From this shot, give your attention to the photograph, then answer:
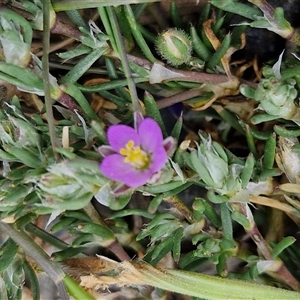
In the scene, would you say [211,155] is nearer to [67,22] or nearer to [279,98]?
[279,98]

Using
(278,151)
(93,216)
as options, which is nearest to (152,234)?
(93,216)

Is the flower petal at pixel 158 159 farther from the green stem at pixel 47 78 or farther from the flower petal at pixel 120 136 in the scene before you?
the green stem at pixel 47 78

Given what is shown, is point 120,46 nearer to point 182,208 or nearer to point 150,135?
point 150,135

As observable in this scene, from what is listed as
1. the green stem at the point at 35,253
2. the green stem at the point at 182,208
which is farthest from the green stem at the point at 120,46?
the green stem at the point at 35,253

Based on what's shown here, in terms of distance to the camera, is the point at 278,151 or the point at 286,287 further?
the point at 286,287

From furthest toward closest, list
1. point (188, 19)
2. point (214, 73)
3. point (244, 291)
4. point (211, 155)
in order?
1. point (188, 19)
2. point (214, 73)
3. point (244, 291)
4. point (211, 155)

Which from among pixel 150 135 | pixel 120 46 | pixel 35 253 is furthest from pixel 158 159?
pixel 35 253
